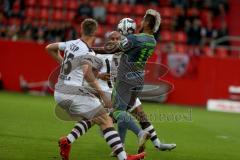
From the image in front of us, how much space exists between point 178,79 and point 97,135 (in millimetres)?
10360

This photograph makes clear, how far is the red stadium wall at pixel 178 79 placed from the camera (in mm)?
24109

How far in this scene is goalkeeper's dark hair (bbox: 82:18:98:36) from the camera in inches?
413

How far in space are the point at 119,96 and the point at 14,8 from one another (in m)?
19.0

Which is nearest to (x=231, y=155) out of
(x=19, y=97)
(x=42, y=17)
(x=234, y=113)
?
(x=234, y=113)

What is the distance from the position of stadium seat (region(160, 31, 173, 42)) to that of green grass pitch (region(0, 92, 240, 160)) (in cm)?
666

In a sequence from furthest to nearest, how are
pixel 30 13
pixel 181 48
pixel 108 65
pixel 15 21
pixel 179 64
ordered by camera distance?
pixel 30 13, pixel 15 21, pixel 181 48, pixel 179 64, pixel 108 65

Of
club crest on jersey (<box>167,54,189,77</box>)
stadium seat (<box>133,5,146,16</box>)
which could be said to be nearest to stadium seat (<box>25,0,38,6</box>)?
stadium seat (<box>133,5,146,16</box>)

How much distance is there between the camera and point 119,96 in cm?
1151

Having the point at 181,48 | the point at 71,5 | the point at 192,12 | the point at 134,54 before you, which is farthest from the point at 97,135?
the point at 71,5

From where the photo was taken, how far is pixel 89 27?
10.5m

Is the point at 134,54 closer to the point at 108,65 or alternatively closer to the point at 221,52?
the point at 108,65

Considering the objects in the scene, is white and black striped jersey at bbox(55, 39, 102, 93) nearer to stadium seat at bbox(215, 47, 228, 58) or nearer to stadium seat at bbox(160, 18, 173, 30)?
stadium seat at bbox(215, 47, 228, 58)

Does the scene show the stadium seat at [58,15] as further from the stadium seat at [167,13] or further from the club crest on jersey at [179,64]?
the club crest on jersey at [179,64]

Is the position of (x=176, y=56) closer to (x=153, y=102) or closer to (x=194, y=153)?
(x=153, y=102)
